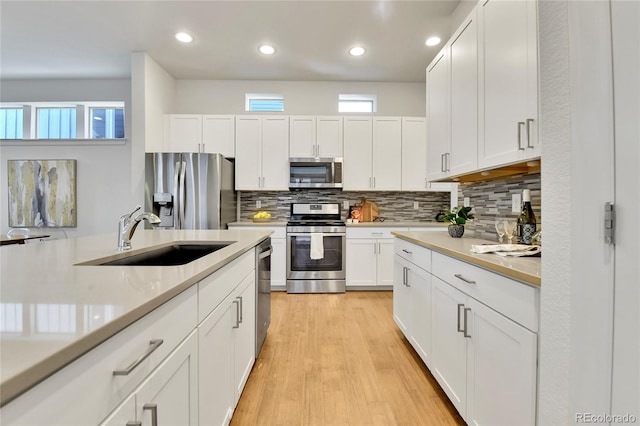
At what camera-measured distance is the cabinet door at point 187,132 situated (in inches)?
162

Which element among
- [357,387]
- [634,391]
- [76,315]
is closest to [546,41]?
[634,391]

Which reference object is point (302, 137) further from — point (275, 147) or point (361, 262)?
point (361, 262)

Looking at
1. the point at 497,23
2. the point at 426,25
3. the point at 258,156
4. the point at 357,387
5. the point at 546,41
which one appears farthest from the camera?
the point at 258,156

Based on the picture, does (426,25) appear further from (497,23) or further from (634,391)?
(634,391)

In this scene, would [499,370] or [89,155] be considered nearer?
[499,370]

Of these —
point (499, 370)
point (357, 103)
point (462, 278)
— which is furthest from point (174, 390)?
point (357, 103)

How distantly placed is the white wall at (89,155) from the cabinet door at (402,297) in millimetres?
4140

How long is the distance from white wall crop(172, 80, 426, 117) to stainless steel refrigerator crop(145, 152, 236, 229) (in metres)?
1.21

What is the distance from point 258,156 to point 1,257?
317 centimetres

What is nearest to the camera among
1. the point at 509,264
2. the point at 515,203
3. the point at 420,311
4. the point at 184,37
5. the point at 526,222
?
the point at 509,264

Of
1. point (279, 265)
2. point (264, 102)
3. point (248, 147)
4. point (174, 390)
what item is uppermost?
point (264, 102)

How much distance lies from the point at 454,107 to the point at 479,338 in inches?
59.3

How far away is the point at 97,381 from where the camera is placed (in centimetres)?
53

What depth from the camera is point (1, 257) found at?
117 centimetres
